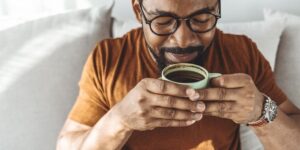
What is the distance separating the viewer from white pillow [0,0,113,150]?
1.35 meters

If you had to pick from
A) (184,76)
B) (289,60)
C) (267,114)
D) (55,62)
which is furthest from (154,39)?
(289,60)

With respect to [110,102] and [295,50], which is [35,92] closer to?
[110,102]

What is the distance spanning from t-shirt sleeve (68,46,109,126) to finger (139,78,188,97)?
A: 34 cm

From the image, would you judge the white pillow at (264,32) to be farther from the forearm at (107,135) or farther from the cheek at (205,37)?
the forearm at (107,135)

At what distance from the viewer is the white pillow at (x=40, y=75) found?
4.43 feet

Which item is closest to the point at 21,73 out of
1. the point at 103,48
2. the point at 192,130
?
the point at 103,48

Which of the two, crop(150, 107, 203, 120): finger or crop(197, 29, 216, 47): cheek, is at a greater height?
crop(197, 29, 216, 47): cheek

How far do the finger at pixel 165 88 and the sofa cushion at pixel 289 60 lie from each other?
2.50 feet

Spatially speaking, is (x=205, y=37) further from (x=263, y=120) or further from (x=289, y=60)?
(x=289, y=60)

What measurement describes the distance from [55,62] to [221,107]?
0.70m

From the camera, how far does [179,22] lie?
1.03 meters

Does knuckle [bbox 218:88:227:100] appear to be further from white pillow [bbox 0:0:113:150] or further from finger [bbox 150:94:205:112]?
white pillow [bbox 0:0:113:150]

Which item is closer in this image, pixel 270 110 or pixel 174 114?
pixel 174 114

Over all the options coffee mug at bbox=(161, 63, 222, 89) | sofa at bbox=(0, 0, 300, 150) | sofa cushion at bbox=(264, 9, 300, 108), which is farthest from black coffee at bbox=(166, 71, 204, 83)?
sofa cushion at bbox=(264, 9, 300, 108)
